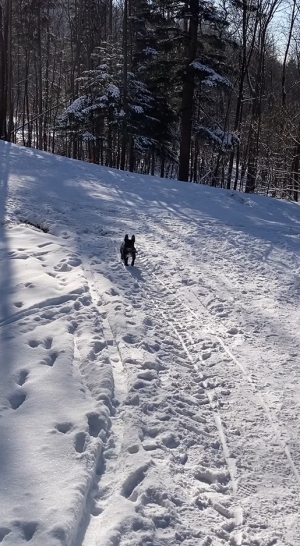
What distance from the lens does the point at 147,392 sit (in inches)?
187

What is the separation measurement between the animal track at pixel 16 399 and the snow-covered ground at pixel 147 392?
2 centimetres

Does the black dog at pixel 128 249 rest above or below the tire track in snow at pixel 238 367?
above

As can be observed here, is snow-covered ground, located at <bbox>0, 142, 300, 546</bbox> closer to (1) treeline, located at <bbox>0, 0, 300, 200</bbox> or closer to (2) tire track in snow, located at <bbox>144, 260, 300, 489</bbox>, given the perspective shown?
(2) tire track in snow, located at <bbox>144, 260, 300, 489</bbox>

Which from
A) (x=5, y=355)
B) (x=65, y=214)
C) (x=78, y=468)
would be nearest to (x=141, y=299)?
(x=5, y=355)

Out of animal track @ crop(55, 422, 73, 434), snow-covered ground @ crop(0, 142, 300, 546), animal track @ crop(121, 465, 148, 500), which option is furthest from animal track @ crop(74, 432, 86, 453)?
animal track @ crop(121, 465, 148, 500)

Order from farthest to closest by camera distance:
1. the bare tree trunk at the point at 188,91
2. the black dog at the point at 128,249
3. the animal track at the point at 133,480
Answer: the bare tree trunk at the point at 188,91 → the black dog at the point at 128,249 → the animal track at the point at 133,480

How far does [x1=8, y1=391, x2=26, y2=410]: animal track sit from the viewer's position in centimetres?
422

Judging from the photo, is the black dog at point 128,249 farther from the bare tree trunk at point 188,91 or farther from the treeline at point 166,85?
the bare tree trunk at point 188,91

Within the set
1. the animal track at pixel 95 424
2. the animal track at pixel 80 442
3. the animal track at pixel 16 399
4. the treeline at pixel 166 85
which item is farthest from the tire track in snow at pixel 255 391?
the treeline at pixel 166 85

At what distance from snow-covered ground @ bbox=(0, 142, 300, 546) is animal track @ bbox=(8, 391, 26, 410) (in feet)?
0.06

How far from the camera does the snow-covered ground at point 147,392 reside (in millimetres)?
3268

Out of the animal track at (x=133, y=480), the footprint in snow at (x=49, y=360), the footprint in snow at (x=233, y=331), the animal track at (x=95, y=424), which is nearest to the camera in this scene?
the animal track at (x=133, y=480)

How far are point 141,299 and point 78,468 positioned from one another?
378cm

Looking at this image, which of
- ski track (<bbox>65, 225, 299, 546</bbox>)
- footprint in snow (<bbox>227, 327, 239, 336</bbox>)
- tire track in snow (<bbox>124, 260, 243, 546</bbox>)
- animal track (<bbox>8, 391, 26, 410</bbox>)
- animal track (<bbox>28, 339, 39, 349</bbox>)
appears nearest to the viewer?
ski track (<bbox>65, 225, 299, 546</bbox>)
